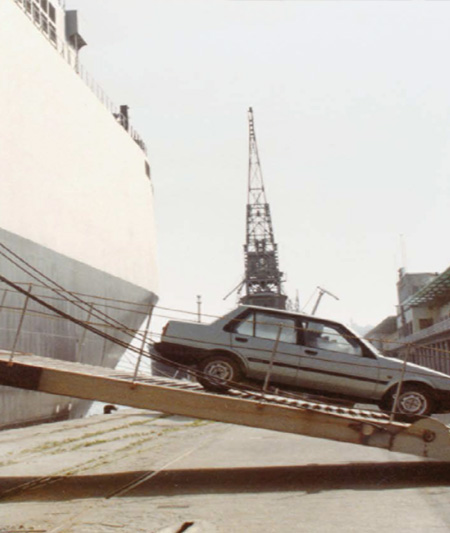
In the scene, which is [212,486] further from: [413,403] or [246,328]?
[413,403]

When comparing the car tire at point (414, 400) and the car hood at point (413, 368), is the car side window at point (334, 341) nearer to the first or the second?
the car hood at point (413, 368)

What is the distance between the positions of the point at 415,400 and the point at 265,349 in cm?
252

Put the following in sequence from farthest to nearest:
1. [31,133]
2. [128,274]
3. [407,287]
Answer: [407,287]
[128,274]
[31,133]

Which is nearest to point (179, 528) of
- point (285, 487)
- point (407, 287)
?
point (285, 487)

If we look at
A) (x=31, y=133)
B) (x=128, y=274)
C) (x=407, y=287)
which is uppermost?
(x=407, y=287)

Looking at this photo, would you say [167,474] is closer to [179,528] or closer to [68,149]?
[179,528]

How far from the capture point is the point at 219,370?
1132 cm

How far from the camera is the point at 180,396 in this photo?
9.77 metres

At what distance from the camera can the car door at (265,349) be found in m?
11.4

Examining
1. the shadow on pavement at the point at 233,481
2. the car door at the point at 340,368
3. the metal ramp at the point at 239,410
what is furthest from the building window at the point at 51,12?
the shadow on pavement at the point at 233,481

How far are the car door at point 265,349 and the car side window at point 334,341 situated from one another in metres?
0.29

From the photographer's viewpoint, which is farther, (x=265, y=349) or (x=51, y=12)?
(x=51, y=12)

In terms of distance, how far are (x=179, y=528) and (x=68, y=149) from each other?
1567cm

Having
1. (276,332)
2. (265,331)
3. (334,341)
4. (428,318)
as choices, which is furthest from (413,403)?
(428,318)
